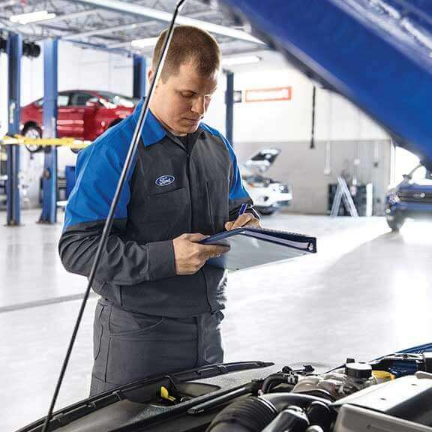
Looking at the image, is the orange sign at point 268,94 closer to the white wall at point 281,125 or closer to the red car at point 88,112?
the white wall at point 281,125

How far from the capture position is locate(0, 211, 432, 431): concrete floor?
368 centimetres

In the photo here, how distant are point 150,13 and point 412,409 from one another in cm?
967

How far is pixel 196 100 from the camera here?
4.91 ft

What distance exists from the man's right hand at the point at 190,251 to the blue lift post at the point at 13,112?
35.0ft

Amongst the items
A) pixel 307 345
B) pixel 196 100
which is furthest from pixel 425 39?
pixel 307 345

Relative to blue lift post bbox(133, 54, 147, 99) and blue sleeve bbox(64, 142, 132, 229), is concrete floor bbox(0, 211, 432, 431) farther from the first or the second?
blue lift post bbox(133, 54, 147, 99)

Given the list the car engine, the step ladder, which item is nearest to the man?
the car engine

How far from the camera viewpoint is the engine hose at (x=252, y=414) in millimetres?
932

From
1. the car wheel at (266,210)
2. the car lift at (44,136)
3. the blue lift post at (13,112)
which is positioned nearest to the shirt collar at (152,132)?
the car lift at (44,136)

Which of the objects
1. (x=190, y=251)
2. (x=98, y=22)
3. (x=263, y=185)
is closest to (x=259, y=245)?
(x=190, y=251)

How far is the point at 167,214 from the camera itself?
5.23 feet

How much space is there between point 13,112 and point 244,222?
10.7 m

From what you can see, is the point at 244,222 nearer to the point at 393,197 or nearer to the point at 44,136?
the point at 393,197

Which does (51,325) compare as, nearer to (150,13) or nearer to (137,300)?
(137,300)
